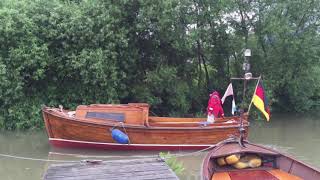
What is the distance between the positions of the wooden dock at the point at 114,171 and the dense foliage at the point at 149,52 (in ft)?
35.0

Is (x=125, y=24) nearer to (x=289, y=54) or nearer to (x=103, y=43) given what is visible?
(x=103, y=43)

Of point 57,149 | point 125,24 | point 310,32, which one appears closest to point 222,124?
point 57,149

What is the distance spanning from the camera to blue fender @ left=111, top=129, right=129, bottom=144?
1447 cm

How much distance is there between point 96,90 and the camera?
19.3m

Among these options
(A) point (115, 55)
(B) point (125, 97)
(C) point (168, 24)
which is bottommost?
(B) point (125, 97)

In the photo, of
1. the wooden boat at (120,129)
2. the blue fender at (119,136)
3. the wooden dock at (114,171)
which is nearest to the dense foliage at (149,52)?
the wooden boat at (120,129)

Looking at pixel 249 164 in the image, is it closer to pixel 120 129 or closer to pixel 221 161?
pixel 221 161

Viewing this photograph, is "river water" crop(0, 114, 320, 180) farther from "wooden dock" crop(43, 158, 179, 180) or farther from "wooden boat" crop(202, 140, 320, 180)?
"wooden dock" crop(43, 158, 179, 180)

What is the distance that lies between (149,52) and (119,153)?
7112 millimetres

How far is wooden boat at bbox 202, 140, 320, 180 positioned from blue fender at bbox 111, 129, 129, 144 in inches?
171

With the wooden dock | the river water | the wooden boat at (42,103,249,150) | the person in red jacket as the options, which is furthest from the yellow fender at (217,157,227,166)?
the person in red jacket

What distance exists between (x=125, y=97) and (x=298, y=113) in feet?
29.8

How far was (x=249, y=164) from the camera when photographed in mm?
10578

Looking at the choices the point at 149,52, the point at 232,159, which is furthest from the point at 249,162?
the point at 149,52
